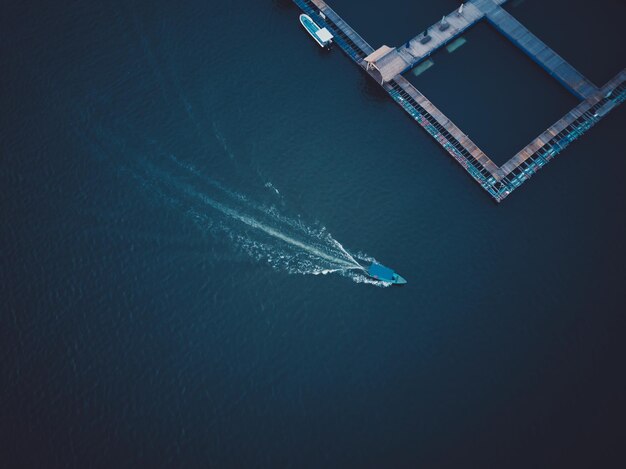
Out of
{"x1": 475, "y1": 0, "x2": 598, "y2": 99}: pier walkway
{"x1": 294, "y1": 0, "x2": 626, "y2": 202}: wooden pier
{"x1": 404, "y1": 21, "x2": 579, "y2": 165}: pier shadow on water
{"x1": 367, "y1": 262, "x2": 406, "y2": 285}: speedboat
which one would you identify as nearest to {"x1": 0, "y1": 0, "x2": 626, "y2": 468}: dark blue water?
{"x1": 404, "y1": 21, "x2": 579, "y2": 165}: pier shadow on water

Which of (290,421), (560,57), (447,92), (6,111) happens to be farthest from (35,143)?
(560,57)

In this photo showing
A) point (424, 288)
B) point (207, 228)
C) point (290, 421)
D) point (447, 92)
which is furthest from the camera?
point (447, 92)

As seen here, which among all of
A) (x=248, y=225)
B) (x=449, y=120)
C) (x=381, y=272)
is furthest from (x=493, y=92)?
(x=248, y=225)

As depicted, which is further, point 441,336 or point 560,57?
point 560,57

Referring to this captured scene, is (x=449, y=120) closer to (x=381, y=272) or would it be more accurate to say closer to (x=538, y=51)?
(x=538, y=51)

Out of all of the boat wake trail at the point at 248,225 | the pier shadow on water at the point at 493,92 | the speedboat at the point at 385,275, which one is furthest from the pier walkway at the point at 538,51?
the boat wake trail at the point at 248,225

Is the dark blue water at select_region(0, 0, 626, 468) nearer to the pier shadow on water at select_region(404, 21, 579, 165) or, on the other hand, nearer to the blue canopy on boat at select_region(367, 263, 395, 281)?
the pier shadow on water at select_region(404, 21, 579, 165)

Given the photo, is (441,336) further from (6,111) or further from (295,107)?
(6,111)
